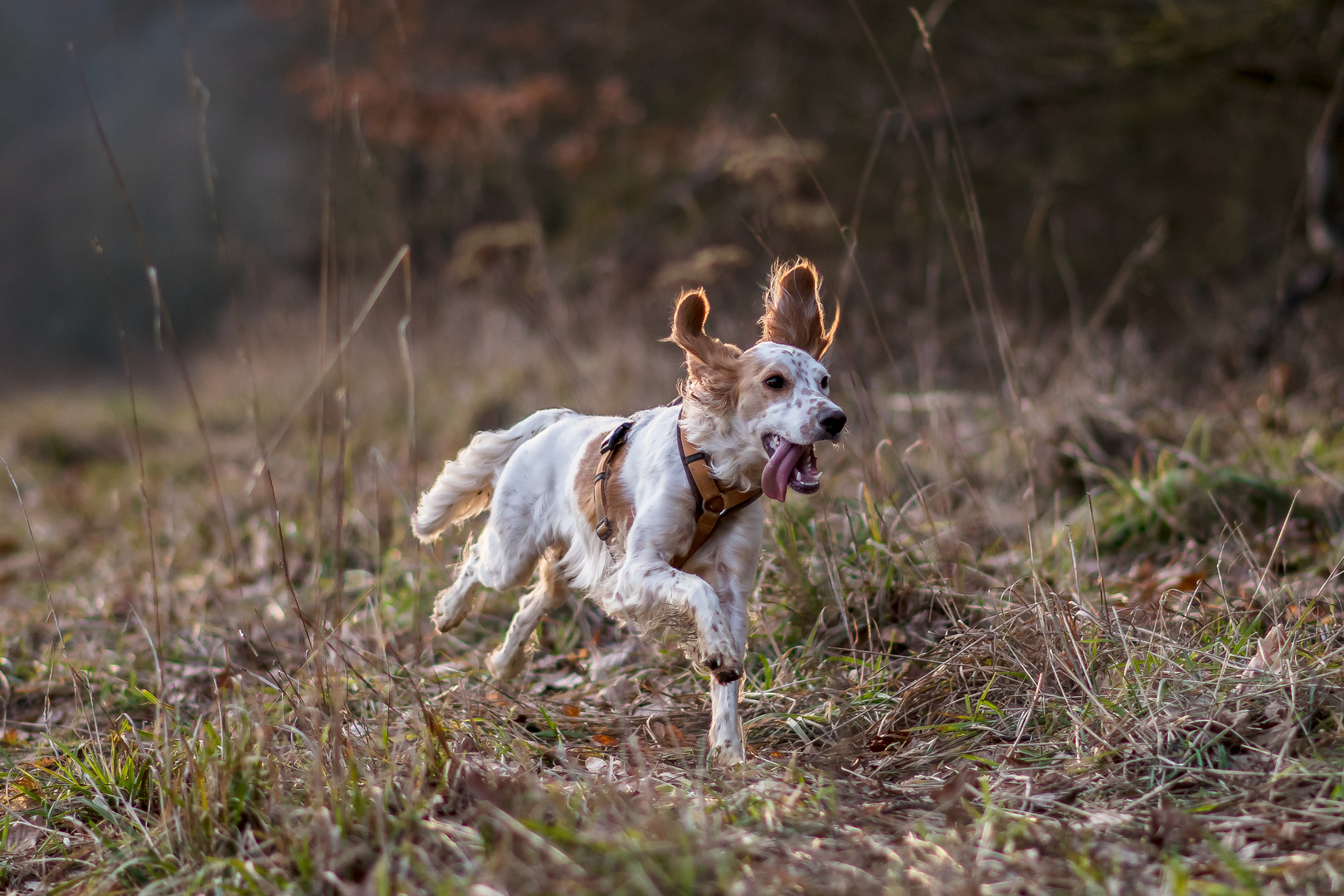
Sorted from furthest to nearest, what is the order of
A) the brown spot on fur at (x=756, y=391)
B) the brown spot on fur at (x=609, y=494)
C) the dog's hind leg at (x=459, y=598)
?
1. the dog's hind leg at (x=459, y=598)
2. the brown spot on fur at (x=609, y=494)
3. the brown spot on fur at (x=756, y=391)

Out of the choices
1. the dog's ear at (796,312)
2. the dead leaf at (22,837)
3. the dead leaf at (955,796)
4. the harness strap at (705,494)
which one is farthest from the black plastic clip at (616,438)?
the dead leaf at (22,837)

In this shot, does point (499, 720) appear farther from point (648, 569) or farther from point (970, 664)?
point (970, 664)

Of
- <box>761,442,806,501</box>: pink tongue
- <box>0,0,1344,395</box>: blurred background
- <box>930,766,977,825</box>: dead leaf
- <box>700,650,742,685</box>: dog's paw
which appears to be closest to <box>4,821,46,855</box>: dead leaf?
<box>700,650,742,685</box>: dog's paw

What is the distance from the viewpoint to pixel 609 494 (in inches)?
105

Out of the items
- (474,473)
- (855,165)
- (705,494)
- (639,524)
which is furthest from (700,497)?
(855,165)

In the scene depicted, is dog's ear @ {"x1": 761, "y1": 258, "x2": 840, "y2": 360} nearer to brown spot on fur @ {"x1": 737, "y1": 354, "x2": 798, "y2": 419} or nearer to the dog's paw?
brown spot on fur @ {"x1": 737, "y1": 354, "x2": 798, "y2": 419}

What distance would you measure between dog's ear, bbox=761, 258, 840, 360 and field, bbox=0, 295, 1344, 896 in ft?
1.15

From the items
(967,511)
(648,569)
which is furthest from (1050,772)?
(967,511)

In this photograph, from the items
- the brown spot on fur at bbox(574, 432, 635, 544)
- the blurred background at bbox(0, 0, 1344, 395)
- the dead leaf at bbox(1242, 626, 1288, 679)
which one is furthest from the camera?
the blurred background at bbox(0, 0, 1344, 395)

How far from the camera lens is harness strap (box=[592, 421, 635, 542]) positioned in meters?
2.67

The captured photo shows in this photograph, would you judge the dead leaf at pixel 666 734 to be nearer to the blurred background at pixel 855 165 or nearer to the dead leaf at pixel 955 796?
the dead leaf at pixel 955 796

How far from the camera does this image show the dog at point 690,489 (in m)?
2.34

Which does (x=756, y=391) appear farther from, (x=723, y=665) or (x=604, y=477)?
(x=723, y=665)

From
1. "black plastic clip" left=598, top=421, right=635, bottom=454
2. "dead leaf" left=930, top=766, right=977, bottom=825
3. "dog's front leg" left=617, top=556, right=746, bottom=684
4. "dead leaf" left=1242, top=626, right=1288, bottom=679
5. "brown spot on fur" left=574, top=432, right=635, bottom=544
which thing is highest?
"black plastic clip" left=598, top=421, right=635, bottom=454
